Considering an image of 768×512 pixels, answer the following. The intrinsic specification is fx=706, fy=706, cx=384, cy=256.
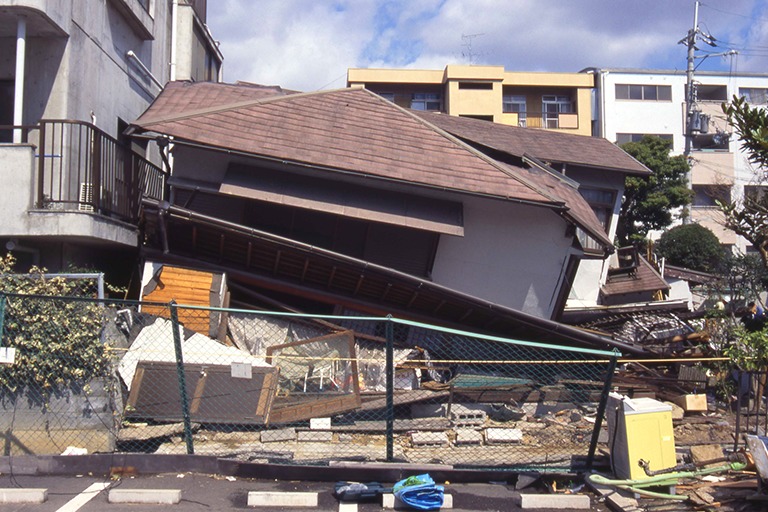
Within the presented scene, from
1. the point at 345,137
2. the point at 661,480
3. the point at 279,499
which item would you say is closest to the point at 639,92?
the point at 345,137

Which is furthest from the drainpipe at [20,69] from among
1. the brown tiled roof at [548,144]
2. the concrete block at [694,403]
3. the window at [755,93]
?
the window at [755,93]

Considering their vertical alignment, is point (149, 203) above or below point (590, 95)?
below

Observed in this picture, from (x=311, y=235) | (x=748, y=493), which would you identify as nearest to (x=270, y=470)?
(x=748, y=493)

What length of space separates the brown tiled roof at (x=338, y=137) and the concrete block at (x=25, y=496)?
5570mm

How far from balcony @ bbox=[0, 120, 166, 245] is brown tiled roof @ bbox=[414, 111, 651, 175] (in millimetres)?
7352

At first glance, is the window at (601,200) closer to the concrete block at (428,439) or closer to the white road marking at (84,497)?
the concrete block at (428,439)

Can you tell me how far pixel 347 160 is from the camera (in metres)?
10.4

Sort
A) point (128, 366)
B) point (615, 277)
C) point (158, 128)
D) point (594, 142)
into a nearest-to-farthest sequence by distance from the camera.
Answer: point (128, 366)
point (158, 128)
point (615, 277)
point (594, 142)

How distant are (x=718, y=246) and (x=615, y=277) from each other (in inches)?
417

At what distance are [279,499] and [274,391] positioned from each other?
2071 mm

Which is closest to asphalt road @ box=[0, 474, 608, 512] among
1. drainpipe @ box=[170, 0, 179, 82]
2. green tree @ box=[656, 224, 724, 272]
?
drainpipe @ box=[170, 0, 179, 82]

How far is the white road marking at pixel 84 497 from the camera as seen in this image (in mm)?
5398

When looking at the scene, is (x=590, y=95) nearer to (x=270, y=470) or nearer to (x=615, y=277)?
(x=615, y=277)

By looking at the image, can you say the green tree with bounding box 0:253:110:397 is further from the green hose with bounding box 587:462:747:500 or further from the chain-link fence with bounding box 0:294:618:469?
the green hose with bounding box 587:462:747:500
